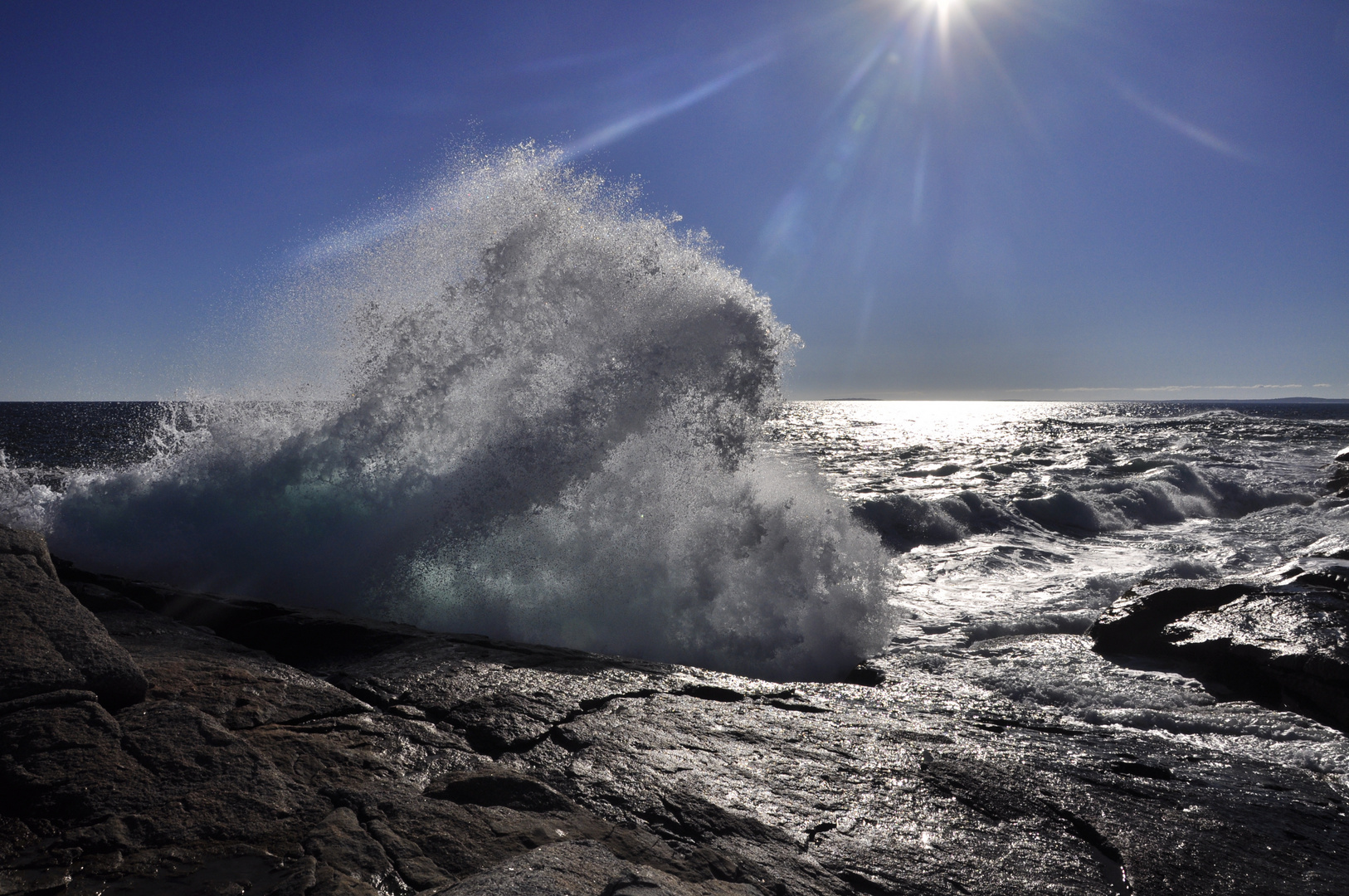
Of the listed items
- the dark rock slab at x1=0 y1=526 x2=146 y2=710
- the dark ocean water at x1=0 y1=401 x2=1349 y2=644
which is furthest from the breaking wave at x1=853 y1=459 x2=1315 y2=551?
the dark rock slab at x1=0 y1=526 x2=146 y2=710

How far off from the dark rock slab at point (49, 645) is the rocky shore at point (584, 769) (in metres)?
0.01

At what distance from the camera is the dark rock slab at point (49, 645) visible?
2287 millimetres

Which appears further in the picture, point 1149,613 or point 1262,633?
point 1149,613

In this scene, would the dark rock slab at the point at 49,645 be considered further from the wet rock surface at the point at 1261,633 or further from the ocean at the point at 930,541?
the wet rock surface at the point at 1261,633

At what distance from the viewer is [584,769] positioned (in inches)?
110

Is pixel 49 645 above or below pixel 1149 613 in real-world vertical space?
above

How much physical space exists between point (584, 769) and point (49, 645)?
2.01m

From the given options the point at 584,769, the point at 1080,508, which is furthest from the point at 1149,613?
the point at 1080,508

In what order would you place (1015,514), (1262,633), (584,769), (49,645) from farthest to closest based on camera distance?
1. (1015,514)
2. (1262,633)
3. (584,769)
4. (49,645)

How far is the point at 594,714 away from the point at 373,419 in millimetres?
5206

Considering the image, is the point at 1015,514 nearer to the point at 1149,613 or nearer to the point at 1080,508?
the point at 1080,508

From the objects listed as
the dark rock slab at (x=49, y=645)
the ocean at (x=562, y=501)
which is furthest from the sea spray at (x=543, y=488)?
the dark rock slab at (x=49, y=645)

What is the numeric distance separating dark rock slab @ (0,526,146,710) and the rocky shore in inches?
0.4

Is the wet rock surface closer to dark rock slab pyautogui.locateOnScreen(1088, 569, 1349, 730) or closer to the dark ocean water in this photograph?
dark rock slab pyautogui.locateOnScreen(1088, 569, 1349, 730)
